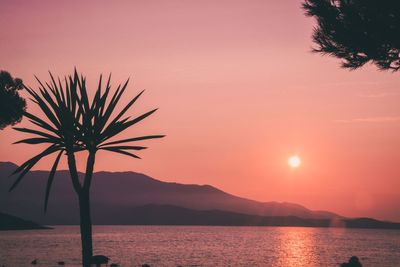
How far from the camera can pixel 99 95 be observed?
74.0 ft

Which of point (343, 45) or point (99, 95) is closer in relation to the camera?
point (343, 45)

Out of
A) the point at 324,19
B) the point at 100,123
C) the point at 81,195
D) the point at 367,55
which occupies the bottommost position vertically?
the point at 81,195

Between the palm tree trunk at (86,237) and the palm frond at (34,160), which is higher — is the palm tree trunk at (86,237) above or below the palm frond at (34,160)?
below

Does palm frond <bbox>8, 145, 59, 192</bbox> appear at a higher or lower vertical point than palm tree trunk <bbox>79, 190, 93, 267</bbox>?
higher

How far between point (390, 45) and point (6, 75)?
34202 millimetres

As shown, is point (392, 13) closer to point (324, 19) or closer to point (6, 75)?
point (324, 19)

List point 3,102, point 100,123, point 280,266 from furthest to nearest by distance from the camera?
point 280,266 → point 3,102 → point 100,123

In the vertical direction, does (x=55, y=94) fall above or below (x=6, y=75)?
below

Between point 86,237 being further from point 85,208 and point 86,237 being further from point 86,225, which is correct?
point 85,208

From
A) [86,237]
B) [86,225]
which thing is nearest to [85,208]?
[86,225]

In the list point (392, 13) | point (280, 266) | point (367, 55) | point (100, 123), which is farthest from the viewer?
point (280, 266)

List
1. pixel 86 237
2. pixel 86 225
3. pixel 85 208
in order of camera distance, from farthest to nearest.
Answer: pixel 85 208 < pixel 86 225 < pixel 86 237

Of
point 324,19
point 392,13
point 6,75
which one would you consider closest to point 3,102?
point 6,75

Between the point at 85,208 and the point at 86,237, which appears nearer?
the point at 86,237
